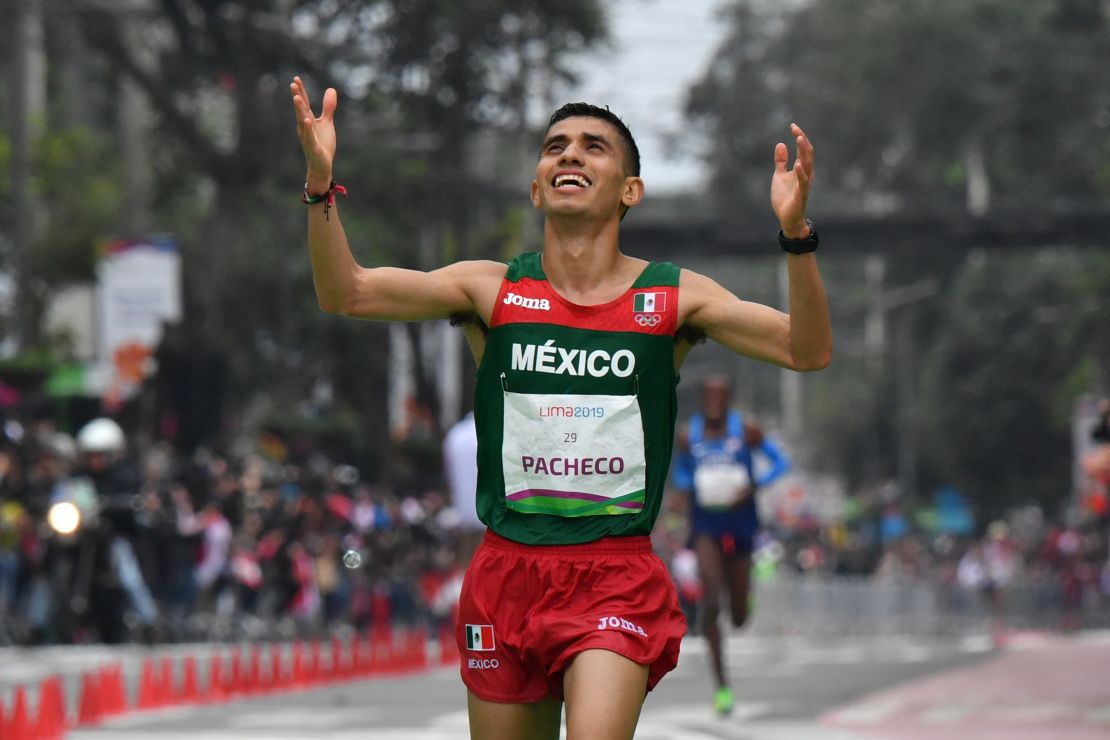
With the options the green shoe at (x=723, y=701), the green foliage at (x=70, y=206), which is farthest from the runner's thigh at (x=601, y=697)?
the green foliage at (x=70, y=206)

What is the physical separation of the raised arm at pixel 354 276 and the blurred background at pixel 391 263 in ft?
2.11

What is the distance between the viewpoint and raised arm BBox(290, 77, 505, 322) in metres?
6.20

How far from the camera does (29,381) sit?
97.7ft

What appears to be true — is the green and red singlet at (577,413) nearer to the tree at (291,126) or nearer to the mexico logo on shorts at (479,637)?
the mexico logo on shorts at (479,637)

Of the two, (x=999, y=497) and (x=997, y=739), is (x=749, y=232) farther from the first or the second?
(x=999, y=497)

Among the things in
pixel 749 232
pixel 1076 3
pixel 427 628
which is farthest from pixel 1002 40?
pixel 427 628

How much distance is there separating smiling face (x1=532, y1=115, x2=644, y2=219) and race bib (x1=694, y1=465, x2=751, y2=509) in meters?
7.90

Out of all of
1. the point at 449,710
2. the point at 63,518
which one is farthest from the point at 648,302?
the point at 63,518

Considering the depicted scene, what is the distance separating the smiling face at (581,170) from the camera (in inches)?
254

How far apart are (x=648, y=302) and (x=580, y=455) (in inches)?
17.0

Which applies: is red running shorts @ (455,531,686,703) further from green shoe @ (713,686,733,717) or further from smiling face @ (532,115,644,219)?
green shoe @ (713,686,733,717)

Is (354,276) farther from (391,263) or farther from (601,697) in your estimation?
(391,263)

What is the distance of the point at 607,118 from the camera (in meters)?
6.55

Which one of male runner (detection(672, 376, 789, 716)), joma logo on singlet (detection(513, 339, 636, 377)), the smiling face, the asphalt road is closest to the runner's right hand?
the smiling face
